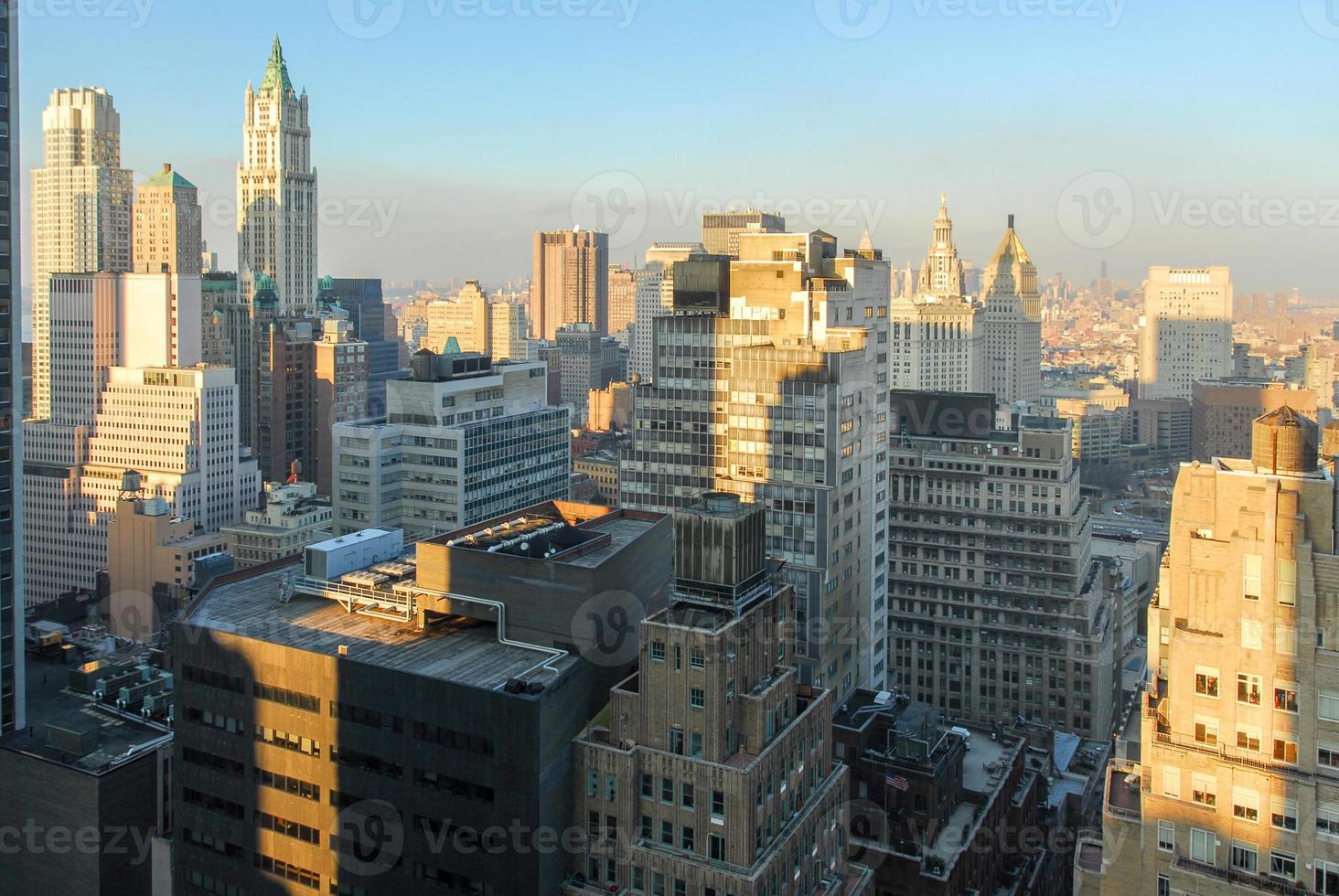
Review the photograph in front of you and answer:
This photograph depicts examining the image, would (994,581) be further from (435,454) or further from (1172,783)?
(1172,783)

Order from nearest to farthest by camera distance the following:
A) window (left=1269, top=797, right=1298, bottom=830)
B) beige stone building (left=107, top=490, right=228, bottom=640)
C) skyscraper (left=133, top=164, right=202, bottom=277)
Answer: window (left=1269, top=797, right=1298, bottom=830), beige stone building (left=107, top=490, right=228, bottom=640), skyscraper (left=133, top=164, right=202, bottom=277)

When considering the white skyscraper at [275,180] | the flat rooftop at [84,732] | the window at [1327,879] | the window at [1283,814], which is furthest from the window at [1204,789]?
the white skyscraper at [275,180]

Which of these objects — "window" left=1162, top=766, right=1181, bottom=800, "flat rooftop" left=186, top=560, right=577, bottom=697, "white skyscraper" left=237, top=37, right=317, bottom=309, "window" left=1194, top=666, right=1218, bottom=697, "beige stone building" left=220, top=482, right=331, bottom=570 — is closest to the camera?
"window" left=1194, top=666, right=1218, bottom=697

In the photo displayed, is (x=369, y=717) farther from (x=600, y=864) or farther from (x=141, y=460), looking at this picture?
(x=141, y=460)

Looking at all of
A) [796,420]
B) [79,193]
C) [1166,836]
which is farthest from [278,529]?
[79,193]

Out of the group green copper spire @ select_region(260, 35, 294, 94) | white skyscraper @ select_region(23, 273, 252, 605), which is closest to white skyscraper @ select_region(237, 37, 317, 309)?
green copper spire @ select_region(260, 35, 294, 94)

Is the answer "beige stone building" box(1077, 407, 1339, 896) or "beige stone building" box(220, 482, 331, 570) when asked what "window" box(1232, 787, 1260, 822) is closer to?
"beige stone building" box(1077, 407, 1339, 896)

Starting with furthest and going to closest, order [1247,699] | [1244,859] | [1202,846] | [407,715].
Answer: [407,715] < [1202,846] < [1247,699] < [1244,859]
